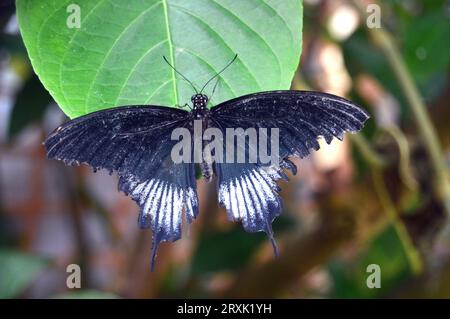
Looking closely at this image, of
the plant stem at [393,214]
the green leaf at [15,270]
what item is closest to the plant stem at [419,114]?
the plant stem at [393,214]

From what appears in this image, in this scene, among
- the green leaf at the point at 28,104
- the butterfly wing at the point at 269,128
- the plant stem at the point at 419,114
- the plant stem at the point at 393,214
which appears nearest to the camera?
the butterfly wing at the point at 269,128

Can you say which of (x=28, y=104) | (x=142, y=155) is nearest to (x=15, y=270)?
(x=28, y=104)

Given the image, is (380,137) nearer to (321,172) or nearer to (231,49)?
(321,172)

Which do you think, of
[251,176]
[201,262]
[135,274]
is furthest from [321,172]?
[251,176]

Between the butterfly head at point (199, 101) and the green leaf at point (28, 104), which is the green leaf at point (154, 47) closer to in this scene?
the butterfly head at point (199, 101)

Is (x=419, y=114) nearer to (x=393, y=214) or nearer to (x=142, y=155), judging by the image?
(x=393, y=214)
